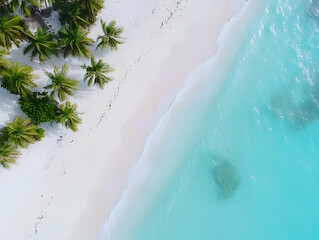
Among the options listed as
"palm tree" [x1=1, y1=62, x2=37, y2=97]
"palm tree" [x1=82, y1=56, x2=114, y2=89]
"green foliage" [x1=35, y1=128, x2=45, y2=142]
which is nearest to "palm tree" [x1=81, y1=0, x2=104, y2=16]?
"palm tree" [x1=82, y1=56, x2=114, y2=89]

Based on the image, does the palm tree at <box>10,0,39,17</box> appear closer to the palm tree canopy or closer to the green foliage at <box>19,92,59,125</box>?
the palm tree canopy

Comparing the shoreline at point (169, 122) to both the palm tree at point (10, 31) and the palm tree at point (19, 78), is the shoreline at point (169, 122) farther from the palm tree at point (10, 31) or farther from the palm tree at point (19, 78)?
the palm tree at point (10, 31)

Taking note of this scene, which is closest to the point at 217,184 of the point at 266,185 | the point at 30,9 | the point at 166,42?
the point at 266,185

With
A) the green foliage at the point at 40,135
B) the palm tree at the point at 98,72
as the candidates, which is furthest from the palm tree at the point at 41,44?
the green foliage at the point at 40,135

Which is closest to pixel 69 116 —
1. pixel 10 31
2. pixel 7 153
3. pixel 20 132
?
pixel 20 132

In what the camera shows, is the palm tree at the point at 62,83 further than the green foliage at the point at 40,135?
No
